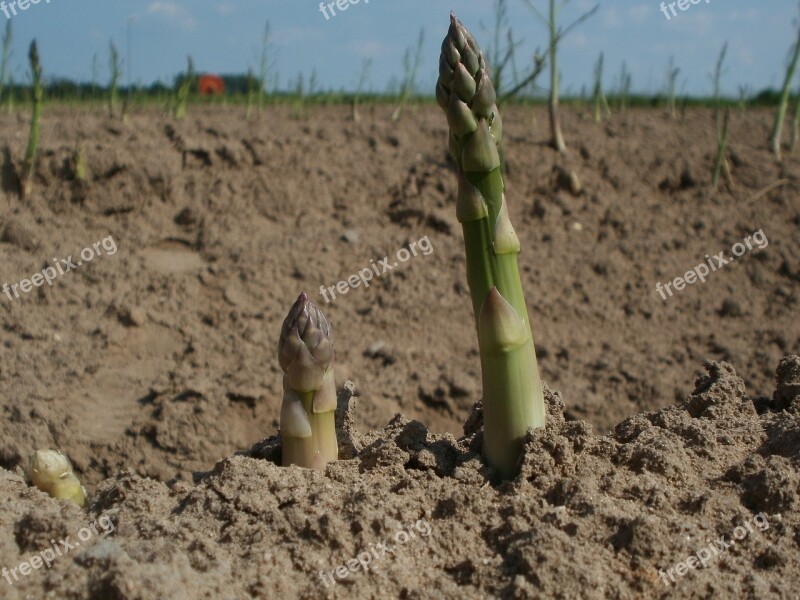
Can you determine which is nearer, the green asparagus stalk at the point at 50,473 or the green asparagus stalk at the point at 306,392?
the green asparagus stalk at the point at 306,392

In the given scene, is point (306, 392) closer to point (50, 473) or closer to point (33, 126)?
point (50, 473)

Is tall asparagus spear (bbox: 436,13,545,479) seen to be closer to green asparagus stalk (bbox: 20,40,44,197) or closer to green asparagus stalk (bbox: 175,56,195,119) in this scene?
green asparagus stalk (bbox: 20,40,44,197)

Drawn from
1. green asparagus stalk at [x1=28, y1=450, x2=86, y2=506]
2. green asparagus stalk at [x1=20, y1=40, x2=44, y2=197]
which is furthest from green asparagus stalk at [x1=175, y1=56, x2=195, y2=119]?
green asparagus stalk at [x1=28, y1=450, x2=86, y2=506]

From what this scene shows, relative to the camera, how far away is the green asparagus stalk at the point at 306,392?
2.36 metres

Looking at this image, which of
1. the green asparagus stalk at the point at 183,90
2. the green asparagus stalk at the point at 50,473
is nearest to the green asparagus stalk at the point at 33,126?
the green asparagus stalk at the point at 183,90

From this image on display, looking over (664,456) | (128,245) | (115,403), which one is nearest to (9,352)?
(115,403)

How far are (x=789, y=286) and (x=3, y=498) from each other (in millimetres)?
4757

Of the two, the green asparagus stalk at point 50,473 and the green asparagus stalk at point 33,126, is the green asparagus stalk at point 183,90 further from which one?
the green asparagus stalk at point 50,473

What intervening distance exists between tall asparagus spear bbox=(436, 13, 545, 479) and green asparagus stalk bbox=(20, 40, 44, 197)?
11.9 ft

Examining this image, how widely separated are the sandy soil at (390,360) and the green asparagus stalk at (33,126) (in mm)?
100

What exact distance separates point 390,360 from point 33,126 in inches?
102

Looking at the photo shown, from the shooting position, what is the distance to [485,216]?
2172mm

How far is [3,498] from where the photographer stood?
2367 mm

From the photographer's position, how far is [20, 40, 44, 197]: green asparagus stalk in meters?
5.05
